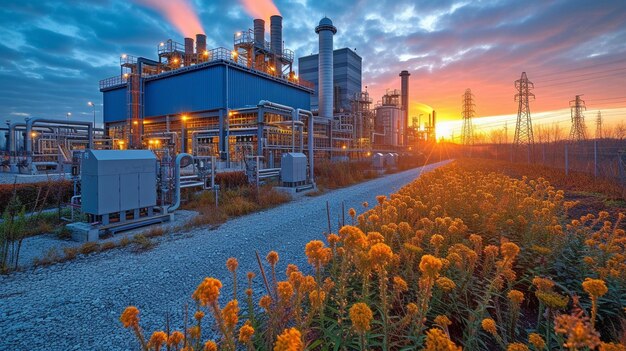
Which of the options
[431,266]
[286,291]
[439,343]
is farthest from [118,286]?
[439,343]

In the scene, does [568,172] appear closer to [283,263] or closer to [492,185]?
[492,185]

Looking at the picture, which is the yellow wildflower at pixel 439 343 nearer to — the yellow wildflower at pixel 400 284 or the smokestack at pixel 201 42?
the yellow wildflower at pixel 400 284

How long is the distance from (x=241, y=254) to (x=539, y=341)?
5.09 meters

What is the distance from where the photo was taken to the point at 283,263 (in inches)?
207

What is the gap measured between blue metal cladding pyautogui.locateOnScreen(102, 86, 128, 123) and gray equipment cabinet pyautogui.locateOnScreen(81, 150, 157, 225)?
121 ft

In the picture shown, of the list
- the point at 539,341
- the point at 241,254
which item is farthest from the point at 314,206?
the point at 539,341

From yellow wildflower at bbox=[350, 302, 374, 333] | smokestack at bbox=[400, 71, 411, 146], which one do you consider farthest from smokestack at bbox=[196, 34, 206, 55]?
yellow wildflower at bbox=[350, 302, 374, 333]

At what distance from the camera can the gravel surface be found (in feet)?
10.8

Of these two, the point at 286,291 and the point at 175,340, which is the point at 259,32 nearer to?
the point at 286,291

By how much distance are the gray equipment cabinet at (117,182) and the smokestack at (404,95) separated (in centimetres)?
5124

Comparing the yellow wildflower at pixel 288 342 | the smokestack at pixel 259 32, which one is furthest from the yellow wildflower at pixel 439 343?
the smokestack at pixel 259 32

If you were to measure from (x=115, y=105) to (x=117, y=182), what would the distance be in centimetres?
4012

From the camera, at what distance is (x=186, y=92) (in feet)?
104

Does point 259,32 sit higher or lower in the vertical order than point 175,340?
higher
